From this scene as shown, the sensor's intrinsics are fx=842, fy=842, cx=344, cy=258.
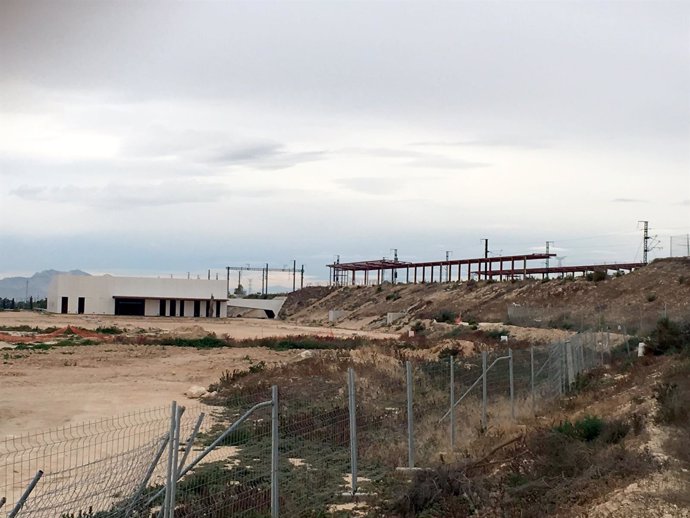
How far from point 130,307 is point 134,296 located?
8.76 ft

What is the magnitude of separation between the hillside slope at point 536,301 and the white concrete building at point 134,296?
43.9ft

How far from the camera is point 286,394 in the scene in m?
21.1

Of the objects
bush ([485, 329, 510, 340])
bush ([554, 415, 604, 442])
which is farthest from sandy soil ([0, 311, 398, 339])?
bush ([554, 415, 604, 442])

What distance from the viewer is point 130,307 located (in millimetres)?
105000

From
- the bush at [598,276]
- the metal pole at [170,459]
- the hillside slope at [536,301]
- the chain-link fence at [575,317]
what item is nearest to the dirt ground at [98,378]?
the metal pole at [170,459]

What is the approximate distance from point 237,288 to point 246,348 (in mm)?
123687

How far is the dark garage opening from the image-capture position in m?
104

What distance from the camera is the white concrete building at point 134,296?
336ft

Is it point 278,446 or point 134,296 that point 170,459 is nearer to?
point 278,446

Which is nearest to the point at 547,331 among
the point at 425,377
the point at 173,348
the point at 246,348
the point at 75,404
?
the point at 246,348

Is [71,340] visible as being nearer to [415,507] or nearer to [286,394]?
[286,394]

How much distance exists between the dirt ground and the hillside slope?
21.0 meters

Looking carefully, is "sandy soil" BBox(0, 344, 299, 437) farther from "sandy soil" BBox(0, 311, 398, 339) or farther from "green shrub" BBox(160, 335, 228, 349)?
"sandy soil" BBox(0, 311, 398, 339)

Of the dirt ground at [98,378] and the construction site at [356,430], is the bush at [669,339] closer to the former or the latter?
the construction site at [356,430]
